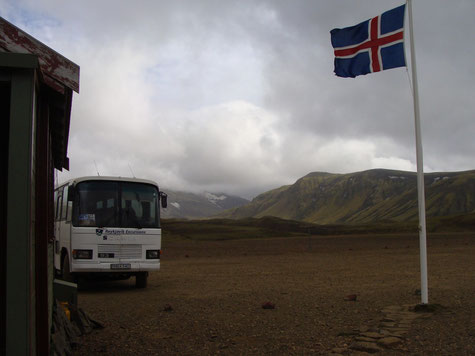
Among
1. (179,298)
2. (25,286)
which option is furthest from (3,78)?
(179,298)

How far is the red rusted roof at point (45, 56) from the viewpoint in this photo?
4462 millimetres

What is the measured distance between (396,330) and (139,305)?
5698mm

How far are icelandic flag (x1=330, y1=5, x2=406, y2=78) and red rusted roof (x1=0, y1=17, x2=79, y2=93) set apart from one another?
6.62 m

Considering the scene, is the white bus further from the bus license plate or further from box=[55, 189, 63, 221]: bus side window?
box=[55, 189, 63, 221]: bus side window

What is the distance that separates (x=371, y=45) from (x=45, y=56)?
703cm

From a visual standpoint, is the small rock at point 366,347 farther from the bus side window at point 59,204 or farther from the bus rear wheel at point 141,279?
the bus side window at point 59,204

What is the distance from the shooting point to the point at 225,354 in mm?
6871

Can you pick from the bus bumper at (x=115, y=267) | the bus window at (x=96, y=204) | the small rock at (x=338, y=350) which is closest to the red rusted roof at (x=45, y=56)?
the small rock at (x=338, y=350)

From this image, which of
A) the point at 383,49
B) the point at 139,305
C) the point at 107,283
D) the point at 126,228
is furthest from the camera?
the point at 107,283

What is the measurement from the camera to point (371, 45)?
9.98 m

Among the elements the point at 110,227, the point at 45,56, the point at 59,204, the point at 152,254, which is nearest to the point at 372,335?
the point at 45,56

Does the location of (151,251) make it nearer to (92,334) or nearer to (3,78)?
(92,334)

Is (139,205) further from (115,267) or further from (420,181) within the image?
(420,181)

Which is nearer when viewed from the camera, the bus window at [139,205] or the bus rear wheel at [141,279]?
the bus window at [139,205]
